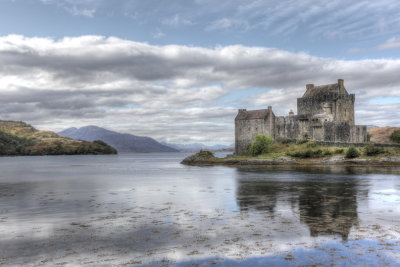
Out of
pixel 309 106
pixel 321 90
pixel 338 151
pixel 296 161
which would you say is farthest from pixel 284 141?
pixel 338 151

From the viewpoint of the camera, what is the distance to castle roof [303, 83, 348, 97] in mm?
71438

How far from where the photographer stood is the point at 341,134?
6900 cm

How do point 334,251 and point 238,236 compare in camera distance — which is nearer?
point 334,251

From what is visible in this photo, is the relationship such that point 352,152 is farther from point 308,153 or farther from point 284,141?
point 284,141

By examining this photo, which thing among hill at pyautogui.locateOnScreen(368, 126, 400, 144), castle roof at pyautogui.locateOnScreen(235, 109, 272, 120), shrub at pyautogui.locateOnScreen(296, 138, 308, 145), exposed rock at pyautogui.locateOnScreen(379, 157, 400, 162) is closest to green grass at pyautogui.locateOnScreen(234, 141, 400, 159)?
shrub at pyautogui.locateOnScreen(296, 138, 308, 145)

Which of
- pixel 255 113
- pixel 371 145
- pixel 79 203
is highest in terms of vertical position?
pixel 255 113

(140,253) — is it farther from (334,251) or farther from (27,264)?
(334,251)

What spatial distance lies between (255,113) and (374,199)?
58023 mm

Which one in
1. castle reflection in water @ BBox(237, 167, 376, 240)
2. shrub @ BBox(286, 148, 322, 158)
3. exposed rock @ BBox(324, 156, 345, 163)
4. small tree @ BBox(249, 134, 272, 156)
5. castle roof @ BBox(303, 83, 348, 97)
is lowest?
castle reflection in water @ BBox(237, 167, 376, 240)

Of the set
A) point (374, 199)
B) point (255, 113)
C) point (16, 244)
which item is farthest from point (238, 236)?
point (255, 113)

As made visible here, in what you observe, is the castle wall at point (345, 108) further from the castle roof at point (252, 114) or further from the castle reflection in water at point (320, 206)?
the castle reflection in water at point (320, 206)

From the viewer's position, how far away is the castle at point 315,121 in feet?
228

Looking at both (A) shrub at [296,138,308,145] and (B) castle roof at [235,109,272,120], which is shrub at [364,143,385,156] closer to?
(A) shrub at [296,138,308,145]

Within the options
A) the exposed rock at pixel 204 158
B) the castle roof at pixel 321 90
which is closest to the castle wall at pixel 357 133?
the castle roof at pixel 321 90
